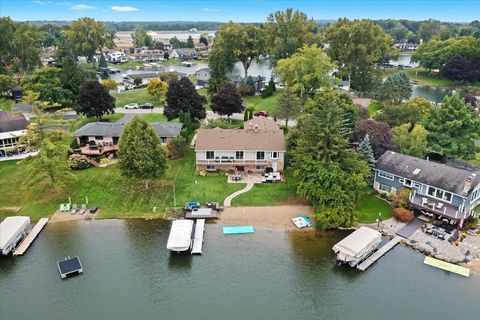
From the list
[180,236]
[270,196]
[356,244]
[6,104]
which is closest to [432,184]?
[356,244]

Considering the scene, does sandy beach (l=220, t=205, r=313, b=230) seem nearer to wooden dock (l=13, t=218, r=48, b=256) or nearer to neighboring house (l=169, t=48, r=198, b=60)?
wooden dock (l=13, t=218, r=48, b=256)

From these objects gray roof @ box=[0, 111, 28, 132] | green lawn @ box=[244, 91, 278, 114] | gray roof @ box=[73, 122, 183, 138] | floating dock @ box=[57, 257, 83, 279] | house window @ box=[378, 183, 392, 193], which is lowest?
floating dock @ box=[57, 257, 83, 279]

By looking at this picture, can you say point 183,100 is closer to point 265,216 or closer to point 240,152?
point 240,152

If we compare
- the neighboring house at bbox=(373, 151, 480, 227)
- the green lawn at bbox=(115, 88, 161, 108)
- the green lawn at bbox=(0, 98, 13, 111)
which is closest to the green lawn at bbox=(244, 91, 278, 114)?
the green lawn at bbox=(115, 88, 161, 108)

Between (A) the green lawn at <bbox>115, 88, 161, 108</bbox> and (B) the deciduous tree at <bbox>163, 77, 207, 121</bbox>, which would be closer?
(B) the deciduous tree at <bbox>163, 77, 207, 121</bbox>

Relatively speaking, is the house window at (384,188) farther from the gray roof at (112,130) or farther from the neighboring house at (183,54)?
the neighboring house at (183,54)

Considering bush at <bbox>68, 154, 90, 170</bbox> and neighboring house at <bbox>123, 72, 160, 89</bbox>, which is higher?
neighboring house at <bbox>123, 72, 160, 89</bbox>

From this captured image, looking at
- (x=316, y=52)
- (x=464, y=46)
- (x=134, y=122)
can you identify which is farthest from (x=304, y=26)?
(x=134, y=122)
